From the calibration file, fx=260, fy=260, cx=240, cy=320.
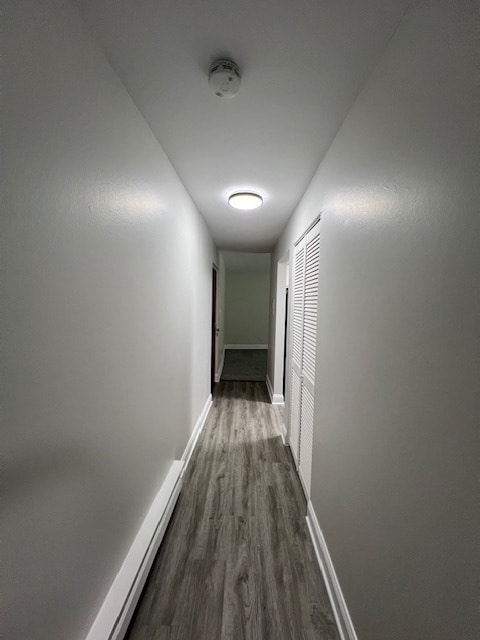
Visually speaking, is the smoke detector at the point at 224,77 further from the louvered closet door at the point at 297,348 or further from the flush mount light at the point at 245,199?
the louvered closet door at the point at 297,348

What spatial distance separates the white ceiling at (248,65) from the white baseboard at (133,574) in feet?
6.80

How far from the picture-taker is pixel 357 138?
3.74 feet

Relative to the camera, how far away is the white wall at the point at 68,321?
63 cm

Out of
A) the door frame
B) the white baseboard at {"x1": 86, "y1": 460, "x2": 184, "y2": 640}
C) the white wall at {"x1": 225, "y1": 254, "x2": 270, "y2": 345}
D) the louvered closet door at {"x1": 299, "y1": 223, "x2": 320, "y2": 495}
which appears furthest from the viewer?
the white wall at {"x1": 225, "y1": 254, "x2": 270, "y2": 345}

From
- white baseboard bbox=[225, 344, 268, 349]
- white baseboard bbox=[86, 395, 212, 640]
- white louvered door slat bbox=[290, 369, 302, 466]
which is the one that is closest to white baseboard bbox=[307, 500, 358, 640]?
white louvered door slat bbox=[290, 369, 302, 466]

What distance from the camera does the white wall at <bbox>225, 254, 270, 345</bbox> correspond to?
8.34 meters

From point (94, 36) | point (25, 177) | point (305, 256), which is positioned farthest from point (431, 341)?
point (305, 256)

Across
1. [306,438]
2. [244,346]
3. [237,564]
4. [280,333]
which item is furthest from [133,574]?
[244,346]

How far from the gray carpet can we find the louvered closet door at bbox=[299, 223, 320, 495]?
3151 millimetres

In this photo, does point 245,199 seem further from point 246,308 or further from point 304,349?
point 246,308

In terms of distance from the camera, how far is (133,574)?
1.12 metres

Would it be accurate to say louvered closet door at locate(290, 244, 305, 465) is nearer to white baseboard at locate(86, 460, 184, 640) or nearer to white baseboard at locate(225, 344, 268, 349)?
white baseboard at locate(86, 460, 184, 640)

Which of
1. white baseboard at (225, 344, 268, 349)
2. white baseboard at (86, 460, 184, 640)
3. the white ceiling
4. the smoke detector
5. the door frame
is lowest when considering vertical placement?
white baseboard at (225, 344, 268, 349)

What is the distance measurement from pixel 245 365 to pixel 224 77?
5.78 meters
